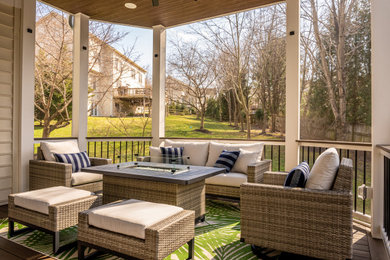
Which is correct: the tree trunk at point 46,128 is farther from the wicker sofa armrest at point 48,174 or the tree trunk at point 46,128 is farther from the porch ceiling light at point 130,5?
the porch ceiling light at point 130,5


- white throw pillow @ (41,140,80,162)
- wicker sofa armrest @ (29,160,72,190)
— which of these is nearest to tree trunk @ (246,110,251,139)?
white throw pillow @ (41,140,80,162)

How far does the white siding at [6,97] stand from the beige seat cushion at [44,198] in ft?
5.67

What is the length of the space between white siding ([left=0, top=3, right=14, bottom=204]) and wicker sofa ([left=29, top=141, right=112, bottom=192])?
1.14 feet

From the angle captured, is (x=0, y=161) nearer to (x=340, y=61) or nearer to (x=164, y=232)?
(x=164, y=232)

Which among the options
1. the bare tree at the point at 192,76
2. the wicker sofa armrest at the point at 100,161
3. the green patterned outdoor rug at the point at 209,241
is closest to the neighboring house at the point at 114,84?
the bare tree at the point at 192,76

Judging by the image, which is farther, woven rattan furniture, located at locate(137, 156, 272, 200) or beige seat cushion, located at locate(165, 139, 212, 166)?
beige seat cushion, located at locate(165, 139, 212, 166)

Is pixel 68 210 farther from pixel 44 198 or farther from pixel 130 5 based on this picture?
pixel 130 5

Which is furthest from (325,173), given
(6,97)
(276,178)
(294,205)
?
(6,97)

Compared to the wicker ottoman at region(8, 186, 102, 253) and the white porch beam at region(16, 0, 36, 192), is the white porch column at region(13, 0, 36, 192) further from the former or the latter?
the wicker ottoman at region(8, 186, 102, 253)

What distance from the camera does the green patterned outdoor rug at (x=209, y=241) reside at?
7.65ft

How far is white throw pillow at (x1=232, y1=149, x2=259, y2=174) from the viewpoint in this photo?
3897 millimetres

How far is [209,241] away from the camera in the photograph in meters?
2.64

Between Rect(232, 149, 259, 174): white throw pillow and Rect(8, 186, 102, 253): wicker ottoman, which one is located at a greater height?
Rect(232, 149, 259, 174): white throw pillow

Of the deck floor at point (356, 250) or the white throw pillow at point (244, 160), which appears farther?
the white throw pillow at point (244, 160)
